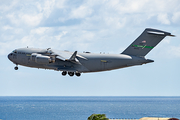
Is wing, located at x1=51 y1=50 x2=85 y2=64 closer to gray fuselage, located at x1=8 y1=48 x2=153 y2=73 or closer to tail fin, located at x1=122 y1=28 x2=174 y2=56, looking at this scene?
gray fuselage, located at x1=8 y1=48 x2=153 y2=73

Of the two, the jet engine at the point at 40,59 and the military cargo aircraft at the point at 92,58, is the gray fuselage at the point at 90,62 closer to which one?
the military cargo aircraft at the point at 92,58

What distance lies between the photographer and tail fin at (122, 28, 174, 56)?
2795 cm

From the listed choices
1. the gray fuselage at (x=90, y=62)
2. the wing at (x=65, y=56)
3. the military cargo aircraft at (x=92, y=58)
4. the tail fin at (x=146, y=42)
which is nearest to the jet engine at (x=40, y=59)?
the military cargo aircraft at (x=92, y=58)

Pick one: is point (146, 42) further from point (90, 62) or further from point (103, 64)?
point (90, 62)

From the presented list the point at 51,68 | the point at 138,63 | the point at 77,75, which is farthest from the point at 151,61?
the point at 51,68

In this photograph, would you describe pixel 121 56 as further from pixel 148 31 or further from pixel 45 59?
pixel 45 59

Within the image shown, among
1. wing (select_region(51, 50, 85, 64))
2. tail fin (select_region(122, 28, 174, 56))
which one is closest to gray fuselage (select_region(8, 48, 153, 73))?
wing (select_region(51, 50, 85, 64))

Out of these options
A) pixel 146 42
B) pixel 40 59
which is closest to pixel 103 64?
pixel 146 42

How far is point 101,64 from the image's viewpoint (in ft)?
91.6

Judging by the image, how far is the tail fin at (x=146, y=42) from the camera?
28.0m

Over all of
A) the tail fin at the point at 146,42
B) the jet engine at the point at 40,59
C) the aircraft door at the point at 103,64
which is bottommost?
the aircraft door at the point at 103,64

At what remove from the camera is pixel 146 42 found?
2834 centimetres

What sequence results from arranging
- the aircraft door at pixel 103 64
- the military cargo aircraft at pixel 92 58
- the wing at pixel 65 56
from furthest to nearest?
the aircraft door at pixel 103 64 < the military cargo aircraft at pixel 92 58 < the wing at pixel 65 56

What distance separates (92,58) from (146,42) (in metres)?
5.08
